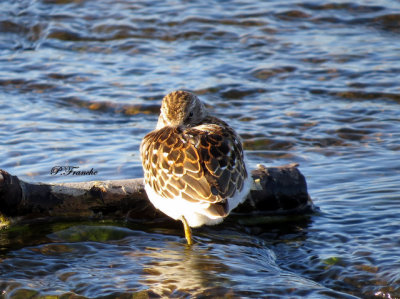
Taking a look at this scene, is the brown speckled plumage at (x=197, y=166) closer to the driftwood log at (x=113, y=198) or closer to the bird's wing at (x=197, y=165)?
the bird's wing at (x=197, y=165)

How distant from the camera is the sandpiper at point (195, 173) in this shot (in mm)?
5078

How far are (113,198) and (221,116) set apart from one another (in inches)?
138

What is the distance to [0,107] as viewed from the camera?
9.05m

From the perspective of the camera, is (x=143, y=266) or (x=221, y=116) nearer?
(x=143, y=266)

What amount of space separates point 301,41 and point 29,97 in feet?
13.7

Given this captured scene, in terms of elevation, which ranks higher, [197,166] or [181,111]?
[181,111]

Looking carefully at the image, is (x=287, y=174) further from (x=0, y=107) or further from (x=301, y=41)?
(x=301, y=41)

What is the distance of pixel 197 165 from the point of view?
516 centimetres

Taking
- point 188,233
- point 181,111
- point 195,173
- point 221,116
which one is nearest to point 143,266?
point 188,233

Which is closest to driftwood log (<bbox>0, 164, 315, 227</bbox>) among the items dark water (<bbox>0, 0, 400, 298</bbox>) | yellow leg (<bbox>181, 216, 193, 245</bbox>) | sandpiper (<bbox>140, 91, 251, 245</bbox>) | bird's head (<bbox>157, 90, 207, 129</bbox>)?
dark water (<bbox>0, 0, 400, 298</bbox>)

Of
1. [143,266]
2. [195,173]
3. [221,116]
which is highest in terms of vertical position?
[195,173]

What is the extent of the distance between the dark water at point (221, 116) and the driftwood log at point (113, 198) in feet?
0.42

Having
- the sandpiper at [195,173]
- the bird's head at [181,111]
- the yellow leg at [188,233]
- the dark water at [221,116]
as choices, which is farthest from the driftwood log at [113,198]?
the bird's head at [181,111]

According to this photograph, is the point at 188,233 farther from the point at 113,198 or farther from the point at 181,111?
the point at 181,111
